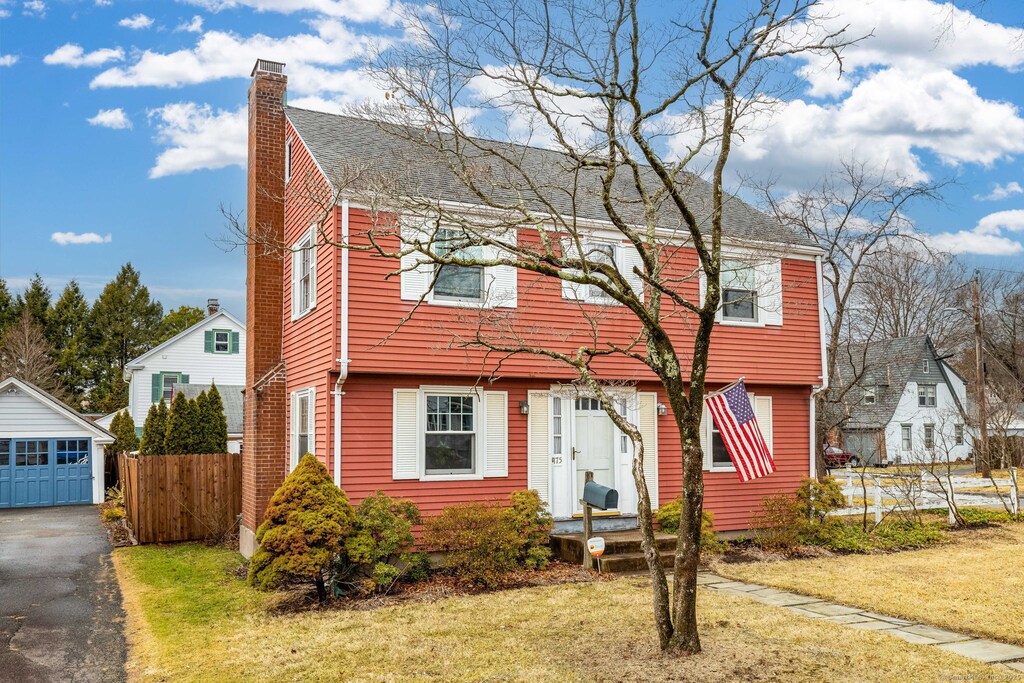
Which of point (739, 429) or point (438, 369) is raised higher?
point (438, 369)

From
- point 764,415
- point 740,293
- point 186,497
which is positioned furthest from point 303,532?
point 740,293

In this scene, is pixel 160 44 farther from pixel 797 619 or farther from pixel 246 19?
pixel 797 619

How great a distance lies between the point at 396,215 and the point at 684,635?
542cm

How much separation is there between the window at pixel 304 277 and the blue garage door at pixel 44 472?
15.0m

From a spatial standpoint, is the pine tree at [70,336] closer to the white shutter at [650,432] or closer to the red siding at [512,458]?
the red siding at [512,458]

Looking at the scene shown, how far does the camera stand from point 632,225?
13.7 m

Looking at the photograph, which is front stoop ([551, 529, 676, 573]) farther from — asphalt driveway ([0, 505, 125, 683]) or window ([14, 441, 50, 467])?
window ([14, 441, 50, 467])

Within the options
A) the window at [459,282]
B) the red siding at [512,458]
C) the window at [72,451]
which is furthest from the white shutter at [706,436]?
the window at [72,451]

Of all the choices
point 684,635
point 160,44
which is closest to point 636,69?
point 684,635

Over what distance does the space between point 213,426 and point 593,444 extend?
419 inches

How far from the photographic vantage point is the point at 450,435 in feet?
41.5

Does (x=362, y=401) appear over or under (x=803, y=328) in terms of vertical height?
under

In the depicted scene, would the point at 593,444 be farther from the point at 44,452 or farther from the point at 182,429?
the point at 44,452

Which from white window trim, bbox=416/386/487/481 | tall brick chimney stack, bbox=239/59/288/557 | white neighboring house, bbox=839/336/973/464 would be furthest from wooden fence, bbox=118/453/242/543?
white neighboring house, bbox=839/336/973/464
